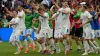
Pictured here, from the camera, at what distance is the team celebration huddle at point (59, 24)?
2127 cm

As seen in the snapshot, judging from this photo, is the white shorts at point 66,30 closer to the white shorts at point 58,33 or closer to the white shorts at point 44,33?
the white shorts at point 58,33

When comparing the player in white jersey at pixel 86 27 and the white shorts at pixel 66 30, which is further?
the white shorts at pixel 66 30

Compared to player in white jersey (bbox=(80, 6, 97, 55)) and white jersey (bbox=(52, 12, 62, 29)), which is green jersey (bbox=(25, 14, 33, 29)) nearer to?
white jersey (bbox=(52, 12, 62, 29))

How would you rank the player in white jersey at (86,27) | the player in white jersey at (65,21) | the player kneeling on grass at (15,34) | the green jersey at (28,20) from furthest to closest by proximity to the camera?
the green jersey at (28,20)
the player kneeling on grass at (15,34)
the player in white jersey at (65,21)
the player in white jersey at (86,27)

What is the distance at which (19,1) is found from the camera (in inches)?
1646

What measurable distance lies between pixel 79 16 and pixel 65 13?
1.06m

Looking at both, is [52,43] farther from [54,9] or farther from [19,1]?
[19,1]

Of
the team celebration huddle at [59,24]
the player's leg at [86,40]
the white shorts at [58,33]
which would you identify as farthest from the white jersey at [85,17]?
the white shorts at [58,33]

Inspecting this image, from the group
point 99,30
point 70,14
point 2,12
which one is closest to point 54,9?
point 70,14

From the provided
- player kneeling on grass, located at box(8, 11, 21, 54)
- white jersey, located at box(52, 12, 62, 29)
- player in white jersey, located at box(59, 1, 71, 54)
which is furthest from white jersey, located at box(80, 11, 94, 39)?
player kneeling on grass, located at box(8, 11, 21, 54)

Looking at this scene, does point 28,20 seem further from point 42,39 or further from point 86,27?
point 86,27

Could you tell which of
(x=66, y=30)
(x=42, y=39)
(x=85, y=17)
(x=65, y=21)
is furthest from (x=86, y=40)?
(x=42, y=39)

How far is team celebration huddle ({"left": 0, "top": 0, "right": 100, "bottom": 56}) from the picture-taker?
21.3 meters

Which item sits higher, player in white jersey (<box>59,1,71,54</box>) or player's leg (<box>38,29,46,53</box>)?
player in white jersey (<box>59,1,71,54</box>)
